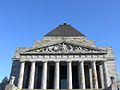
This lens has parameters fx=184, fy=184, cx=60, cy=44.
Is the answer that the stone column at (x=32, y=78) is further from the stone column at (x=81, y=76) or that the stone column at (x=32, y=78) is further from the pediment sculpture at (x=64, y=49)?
the stone column at (x=81, y=76)

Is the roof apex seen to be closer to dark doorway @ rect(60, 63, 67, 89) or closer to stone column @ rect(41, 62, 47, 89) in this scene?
dark doorway @ rect(60, 63, 67, 89)

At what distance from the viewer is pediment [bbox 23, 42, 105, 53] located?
101ft

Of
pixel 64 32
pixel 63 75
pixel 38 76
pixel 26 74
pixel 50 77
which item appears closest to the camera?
pixel 26 74

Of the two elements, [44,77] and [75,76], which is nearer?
[44,77]

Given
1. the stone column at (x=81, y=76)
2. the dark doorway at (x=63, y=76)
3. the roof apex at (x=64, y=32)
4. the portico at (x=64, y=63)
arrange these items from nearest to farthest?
the stone column at (x=81, y=76) < the portico at (x=64, y=63) < the dark doorway at (x=63, y=76) < the roof apex at (x=64, y=32)

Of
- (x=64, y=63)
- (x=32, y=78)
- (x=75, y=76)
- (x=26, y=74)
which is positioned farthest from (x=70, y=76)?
(x=26, y=74)

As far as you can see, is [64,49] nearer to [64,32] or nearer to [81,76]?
[81,76]

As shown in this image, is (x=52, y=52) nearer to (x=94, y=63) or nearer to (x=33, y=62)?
(x=33, y=62)

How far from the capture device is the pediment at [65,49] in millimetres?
30891

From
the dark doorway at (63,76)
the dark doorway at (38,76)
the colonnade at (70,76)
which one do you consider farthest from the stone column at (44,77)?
the dark doorway at (63,76)

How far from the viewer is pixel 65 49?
31.2 metres

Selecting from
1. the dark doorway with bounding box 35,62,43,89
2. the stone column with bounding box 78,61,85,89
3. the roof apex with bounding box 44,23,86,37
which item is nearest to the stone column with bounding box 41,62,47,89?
the dark doorway with bounding box 35,62,43,89

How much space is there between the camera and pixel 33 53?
3083 centimetres

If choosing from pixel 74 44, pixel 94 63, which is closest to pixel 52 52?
pixel 74 44
